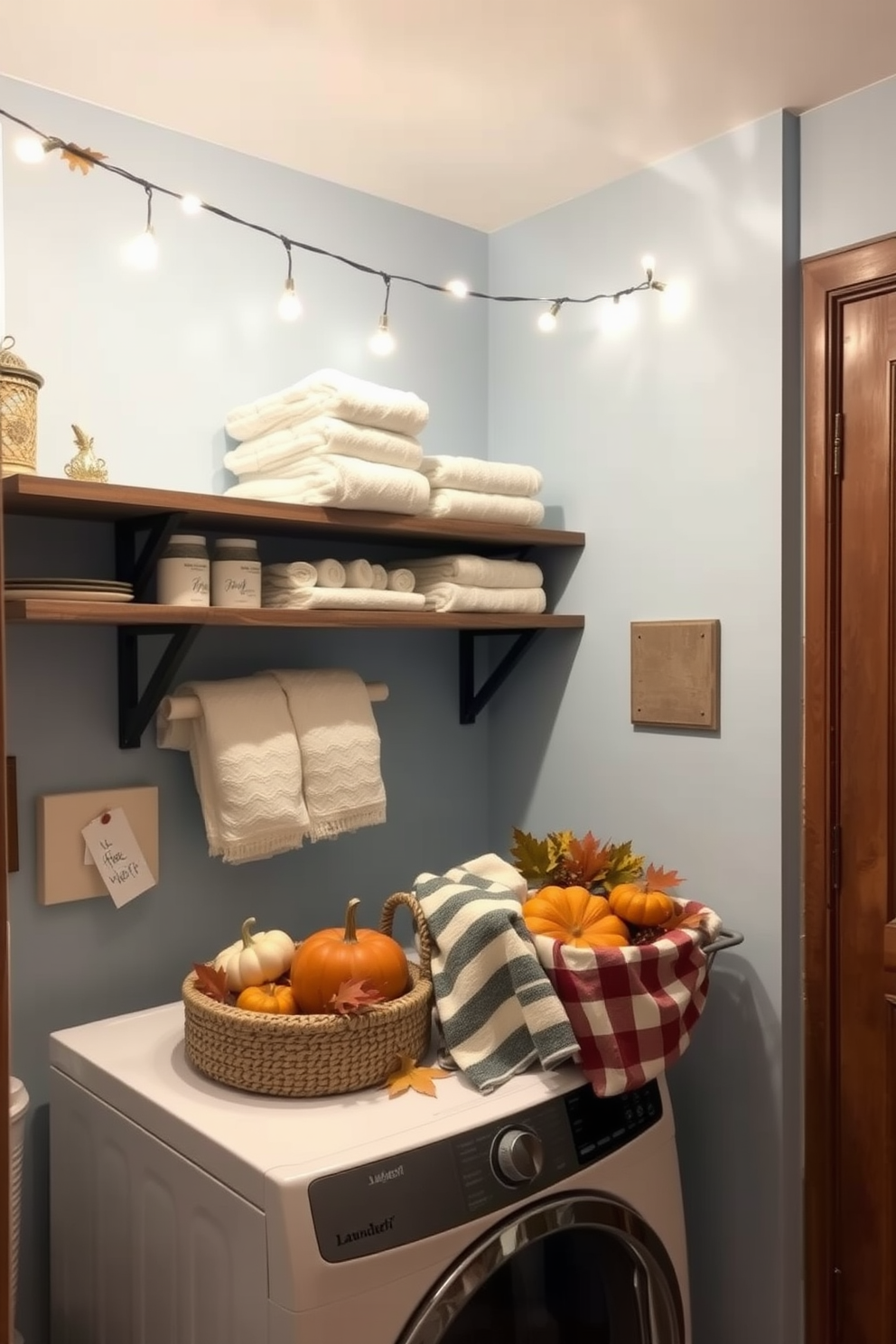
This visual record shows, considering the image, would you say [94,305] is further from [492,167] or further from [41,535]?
[492,167]

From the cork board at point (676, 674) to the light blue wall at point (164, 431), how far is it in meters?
0.45

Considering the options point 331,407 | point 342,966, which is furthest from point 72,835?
point 331,407

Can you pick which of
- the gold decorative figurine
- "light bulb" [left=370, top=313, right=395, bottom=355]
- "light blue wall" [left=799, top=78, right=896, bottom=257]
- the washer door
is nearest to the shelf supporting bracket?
the gold decorative figurine

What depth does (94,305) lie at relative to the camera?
170 centimetres

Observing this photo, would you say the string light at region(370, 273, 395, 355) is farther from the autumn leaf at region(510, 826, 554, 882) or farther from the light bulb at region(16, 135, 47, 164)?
the autumn leaf at region(510, 826, 554, 882)

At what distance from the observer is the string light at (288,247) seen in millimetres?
1468

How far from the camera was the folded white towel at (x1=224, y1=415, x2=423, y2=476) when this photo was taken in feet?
5.52

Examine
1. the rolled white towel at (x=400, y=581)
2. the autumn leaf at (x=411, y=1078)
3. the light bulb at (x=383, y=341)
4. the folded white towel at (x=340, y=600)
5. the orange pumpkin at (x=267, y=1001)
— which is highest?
the light bulb at (x=383, y=341)

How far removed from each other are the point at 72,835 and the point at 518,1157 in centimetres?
83

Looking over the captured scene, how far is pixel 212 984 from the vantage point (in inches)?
58.1

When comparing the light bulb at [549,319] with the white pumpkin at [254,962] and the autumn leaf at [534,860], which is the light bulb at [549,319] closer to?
the autumn leaf at [534,860]

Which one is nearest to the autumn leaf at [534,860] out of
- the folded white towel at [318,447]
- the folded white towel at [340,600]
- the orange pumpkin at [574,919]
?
the orange pumpkin at [574,919]

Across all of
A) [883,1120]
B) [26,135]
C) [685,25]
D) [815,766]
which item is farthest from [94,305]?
[883,1120]

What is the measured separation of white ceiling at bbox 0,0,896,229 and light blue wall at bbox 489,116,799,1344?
0.14m
